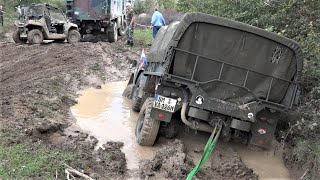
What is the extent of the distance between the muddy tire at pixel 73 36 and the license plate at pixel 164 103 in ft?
45.1

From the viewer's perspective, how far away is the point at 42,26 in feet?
57.4

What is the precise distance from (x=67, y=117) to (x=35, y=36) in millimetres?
10719

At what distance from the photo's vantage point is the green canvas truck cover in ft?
19.2

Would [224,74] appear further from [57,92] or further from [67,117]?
[57,92]

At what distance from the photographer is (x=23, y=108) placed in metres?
7.52

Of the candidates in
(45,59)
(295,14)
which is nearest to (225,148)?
(295,14)

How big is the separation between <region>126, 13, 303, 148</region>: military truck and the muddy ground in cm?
64

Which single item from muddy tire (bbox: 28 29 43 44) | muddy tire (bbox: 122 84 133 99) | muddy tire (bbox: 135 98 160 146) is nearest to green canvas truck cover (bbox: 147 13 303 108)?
muddy tire (bbox: 135 98 160 146)

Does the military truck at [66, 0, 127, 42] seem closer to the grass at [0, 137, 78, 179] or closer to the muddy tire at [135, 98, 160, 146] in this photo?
the muddy tire at [135, 98, 160, 146]

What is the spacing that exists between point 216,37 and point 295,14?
3428 millimetres

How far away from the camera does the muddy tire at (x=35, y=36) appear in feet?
57.5

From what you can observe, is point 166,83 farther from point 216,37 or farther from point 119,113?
point 119,113

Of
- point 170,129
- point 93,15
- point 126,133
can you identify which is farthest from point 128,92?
point 93,15

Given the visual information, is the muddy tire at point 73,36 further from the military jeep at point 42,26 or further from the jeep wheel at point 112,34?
the jeep wheel at point 112,34
